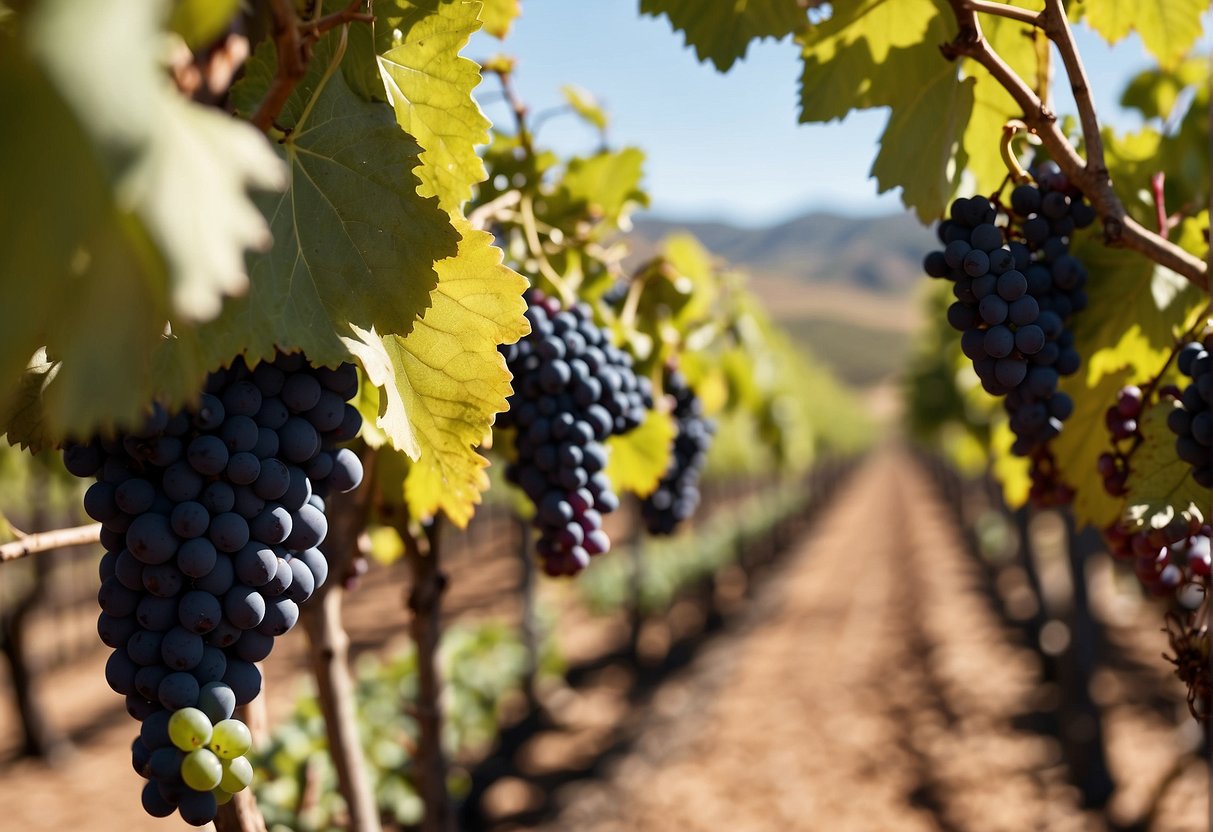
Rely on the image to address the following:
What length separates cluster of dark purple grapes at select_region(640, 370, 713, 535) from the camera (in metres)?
2.88

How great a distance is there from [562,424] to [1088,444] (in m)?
1.09

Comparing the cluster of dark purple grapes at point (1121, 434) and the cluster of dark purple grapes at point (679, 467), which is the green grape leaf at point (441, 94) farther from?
the cluster of dark purple grapes at point (679, 467)

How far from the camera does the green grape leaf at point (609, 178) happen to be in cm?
260

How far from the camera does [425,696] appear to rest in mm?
2555

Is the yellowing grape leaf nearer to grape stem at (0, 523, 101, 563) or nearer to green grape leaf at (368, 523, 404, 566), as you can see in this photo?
grape stem at (0, 523, 101, 563)

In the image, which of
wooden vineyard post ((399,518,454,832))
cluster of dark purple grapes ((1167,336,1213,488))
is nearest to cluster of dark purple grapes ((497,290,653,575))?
wooden vineyard post ((399,518,454,832))

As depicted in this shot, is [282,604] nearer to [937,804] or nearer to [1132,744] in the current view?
[937,804]

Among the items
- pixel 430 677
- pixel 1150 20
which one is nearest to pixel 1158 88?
pixel 1150 20

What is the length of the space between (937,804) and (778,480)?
56.4ft

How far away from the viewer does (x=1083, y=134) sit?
4.83 feet

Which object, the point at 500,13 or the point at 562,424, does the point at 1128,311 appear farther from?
the point at 500,13

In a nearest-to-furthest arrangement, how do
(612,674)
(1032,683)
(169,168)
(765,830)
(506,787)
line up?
(169,168)
(765,830)
(506,787)
(1032,683)
(612,674)

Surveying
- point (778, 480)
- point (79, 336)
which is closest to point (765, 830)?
point (79, 336)

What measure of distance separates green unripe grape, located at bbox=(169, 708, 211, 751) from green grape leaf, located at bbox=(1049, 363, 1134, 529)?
65.9 inches
